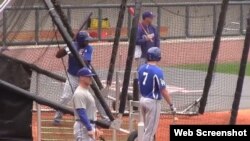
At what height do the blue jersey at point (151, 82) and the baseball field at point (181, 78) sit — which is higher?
the blue jersey at point (151, 82)

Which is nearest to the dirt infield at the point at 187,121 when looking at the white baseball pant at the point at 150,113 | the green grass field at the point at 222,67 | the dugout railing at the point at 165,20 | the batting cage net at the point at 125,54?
the batting cage net at the point at 125,54

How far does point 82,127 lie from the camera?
9375 mm

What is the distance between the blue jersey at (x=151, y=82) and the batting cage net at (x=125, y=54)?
2.98ft

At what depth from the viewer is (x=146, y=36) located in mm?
13227

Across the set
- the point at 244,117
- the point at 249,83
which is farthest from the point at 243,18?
the point at 244,117

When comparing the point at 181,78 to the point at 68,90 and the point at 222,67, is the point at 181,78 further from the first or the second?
the point at 68,90

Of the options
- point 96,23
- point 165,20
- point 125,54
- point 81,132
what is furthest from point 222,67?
point 81,132

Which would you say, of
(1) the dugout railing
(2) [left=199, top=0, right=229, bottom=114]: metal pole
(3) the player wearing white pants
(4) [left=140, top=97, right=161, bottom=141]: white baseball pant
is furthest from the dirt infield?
(3) the player wearing white pants

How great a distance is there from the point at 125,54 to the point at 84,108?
10.00 m

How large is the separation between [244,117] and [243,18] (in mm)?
8154

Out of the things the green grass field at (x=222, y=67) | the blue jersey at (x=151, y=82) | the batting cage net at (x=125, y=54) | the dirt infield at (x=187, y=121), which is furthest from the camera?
the green grass field at (x=222, y=67)

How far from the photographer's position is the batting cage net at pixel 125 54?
12102mm

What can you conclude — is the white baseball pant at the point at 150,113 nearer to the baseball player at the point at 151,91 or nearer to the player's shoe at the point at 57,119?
the baseball player at the point at 151,91

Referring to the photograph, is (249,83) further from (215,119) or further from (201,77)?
(215,119)
